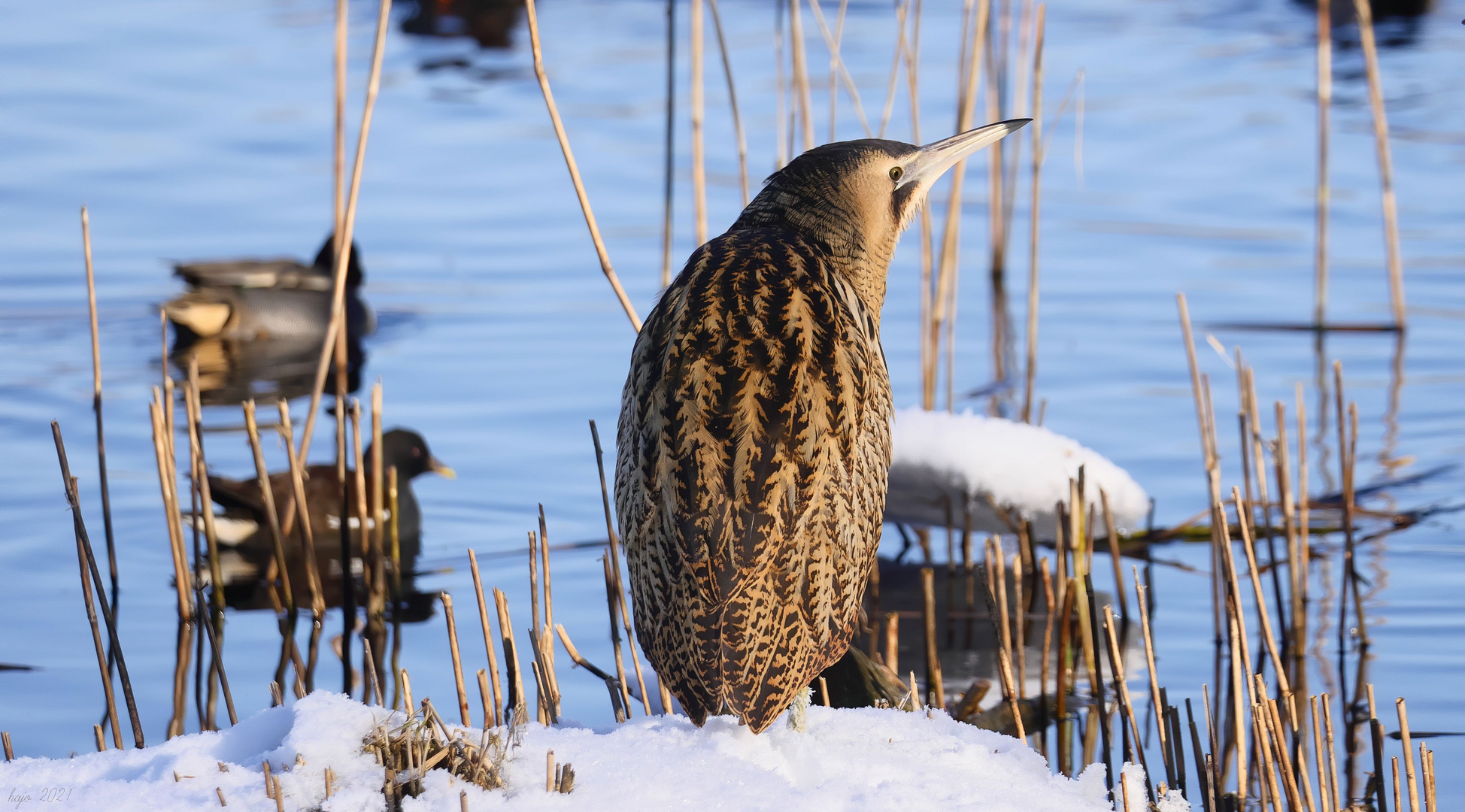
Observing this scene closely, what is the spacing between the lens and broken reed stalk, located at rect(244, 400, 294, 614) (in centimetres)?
588

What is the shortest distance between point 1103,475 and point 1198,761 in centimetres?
254

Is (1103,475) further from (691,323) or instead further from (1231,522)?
(691,323)

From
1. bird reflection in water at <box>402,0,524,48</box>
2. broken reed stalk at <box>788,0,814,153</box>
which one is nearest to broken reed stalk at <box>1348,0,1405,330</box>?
broken reed stalk at <box>788,0,814,153</box>

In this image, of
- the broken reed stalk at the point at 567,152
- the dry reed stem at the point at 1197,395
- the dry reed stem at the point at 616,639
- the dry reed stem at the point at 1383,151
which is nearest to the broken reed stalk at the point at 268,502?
the dry reed stem at the point at 616,639

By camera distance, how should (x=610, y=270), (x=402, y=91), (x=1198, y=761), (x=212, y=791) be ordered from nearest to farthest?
(x=212, y=791), (x=1198, y=761), (x=610, y=270), (x=402, y=91)

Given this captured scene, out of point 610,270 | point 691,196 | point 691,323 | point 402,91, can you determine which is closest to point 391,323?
point 691,196

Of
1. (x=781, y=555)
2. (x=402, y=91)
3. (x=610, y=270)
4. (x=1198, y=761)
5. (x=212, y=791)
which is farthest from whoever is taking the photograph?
(x=402, y=91)

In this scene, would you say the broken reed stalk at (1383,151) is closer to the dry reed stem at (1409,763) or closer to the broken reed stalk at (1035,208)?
the broken reed stalk at (1035,208)

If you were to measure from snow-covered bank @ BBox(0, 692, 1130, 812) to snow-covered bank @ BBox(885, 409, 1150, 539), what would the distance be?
9.35ft

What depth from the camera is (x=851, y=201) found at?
3.84 meters

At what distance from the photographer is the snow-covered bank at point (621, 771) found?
299cm

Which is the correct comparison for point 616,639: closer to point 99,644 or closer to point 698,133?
point 99,644

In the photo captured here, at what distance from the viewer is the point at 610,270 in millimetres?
4707

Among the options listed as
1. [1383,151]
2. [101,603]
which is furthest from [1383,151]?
[101,603]
